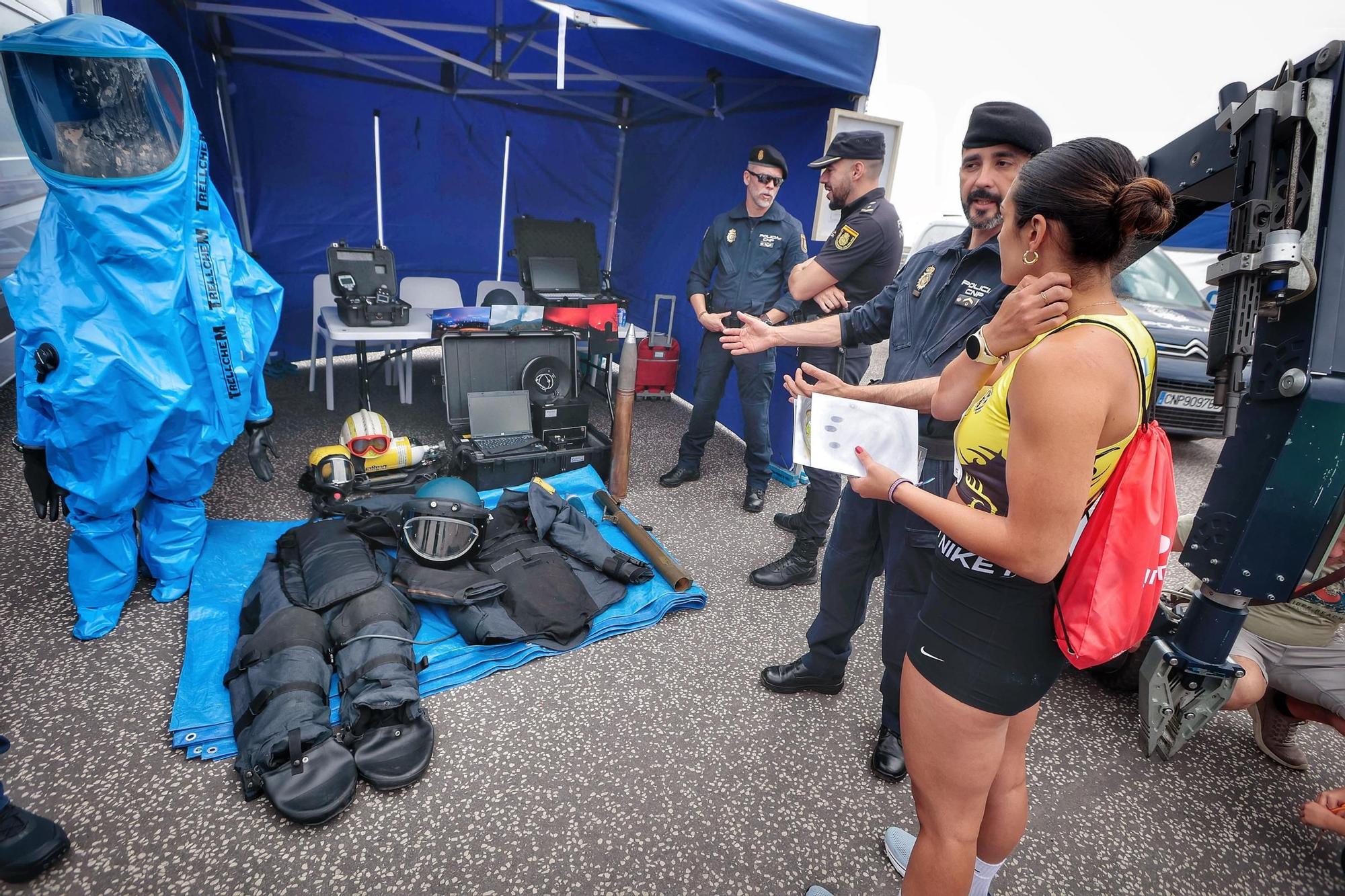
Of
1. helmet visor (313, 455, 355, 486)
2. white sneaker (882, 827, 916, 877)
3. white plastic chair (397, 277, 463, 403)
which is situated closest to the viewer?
white sneaker (882, 827, 916, 877)

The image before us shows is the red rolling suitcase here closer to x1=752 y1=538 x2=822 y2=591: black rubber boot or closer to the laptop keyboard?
the laptop keyboard

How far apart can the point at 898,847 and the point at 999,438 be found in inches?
51.1

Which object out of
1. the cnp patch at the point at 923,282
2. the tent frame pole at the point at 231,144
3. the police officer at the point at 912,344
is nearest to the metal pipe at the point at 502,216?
the tent frame pole at the point at 231,144

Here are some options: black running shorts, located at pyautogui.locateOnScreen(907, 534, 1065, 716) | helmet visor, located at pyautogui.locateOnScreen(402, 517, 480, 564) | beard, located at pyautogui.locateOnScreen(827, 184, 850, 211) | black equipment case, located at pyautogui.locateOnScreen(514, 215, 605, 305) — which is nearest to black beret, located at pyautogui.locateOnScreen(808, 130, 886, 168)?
beard, located at pyautogui.locateOnScreen(827, 184, 850, 211)

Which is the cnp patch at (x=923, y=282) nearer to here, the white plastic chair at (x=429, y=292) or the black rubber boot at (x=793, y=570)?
the black rubber boot at (x=793, y=570)

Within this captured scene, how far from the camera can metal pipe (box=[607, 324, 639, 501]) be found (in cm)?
354

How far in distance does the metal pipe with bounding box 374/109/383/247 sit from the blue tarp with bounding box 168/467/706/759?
11.4ft

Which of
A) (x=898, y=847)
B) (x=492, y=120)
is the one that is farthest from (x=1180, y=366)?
(x=492, y=120)

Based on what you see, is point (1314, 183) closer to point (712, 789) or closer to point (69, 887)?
point (712, 789)

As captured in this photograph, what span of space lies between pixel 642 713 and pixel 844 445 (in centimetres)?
129

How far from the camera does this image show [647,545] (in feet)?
9.93

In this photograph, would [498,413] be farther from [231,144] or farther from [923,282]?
[231,144]

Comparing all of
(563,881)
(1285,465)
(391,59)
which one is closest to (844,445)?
(1285,465)

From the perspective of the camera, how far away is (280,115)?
4.98 m
